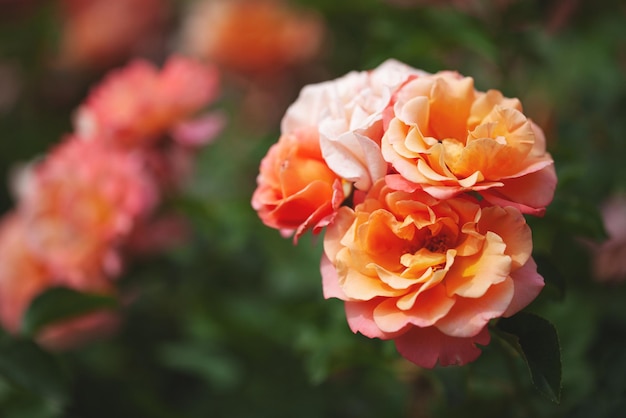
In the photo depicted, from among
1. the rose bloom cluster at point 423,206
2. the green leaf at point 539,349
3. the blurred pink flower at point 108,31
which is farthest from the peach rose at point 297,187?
the blurred pink flower at point 108,31

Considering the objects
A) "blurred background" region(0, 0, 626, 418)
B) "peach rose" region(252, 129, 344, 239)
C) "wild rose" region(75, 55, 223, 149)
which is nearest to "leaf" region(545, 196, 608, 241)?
"blurred background" region(0, 0, 626, 418)

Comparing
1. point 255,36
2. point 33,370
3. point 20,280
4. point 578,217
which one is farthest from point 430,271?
point 255,36

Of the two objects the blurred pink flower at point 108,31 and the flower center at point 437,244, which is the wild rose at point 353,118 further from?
the blurred pink flower at point 108,31

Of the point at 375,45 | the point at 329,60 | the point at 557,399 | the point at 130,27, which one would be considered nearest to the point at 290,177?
the point at 557,399

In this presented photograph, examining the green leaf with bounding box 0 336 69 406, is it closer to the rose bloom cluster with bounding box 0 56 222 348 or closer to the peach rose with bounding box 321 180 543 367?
the rose bloom cluster with bounding box 0 56 222 348

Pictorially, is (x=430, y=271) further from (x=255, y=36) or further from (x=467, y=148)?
(x=255, y=36)

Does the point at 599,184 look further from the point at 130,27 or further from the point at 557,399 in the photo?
the point at 130,27
